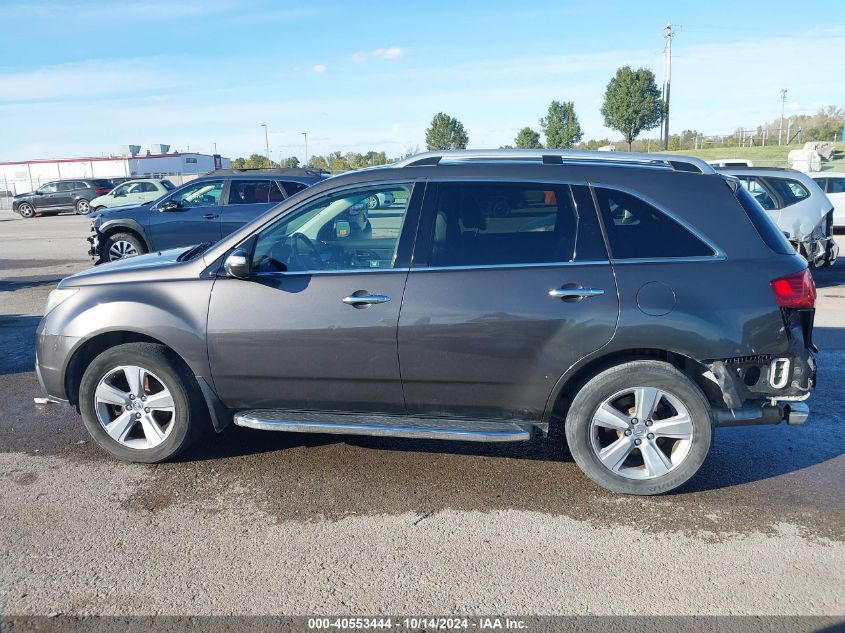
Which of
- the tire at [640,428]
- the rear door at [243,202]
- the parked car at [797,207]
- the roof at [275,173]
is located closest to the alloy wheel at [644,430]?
the tire at [640,428]

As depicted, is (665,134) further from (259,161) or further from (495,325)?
(495,325)

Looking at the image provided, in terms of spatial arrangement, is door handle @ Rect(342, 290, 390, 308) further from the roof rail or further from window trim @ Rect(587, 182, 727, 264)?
window trim @ Rect(587, 182, 727, 264)

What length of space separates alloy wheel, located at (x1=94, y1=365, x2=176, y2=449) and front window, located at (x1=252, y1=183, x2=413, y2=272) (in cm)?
102

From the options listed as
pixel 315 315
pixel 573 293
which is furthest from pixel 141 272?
pixel 573 293

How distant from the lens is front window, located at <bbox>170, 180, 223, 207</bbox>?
1205 centimetres

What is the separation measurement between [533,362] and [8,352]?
241 inches

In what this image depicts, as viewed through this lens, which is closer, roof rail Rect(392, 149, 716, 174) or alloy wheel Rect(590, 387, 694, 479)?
alloy wheel Rect(590, 387, 694, 479)

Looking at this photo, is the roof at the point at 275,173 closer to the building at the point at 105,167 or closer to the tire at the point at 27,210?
the tire at the point at 27,210

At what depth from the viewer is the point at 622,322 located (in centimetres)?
395

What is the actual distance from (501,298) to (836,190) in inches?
687

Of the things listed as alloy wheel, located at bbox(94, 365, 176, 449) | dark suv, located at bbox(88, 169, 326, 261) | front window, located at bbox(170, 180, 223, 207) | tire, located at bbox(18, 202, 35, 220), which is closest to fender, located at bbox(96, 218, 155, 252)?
dark suv, located at bbox(88, 169, 326, 261)

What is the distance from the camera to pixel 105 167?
61.0m

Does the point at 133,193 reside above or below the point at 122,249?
above

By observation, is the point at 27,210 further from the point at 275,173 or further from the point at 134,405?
the point at 134,405
